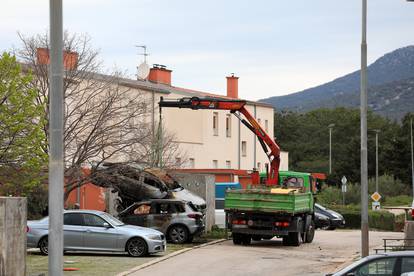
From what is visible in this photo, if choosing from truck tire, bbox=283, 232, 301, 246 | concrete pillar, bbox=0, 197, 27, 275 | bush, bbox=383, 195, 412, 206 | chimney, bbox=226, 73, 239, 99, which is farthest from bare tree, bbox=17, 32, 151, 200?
bush, bbox=383, 195, 412, 206

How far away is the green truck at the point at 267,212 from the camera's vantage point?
98.0 feet

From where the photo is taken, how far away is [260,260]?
2612cm

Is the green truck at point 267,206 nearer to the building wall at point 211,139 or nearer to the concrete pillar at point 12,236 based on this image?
the concrete pillar at point 12,236

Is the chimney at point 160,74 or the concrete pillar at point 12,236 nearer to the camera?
the concrete pillar at point 12,236

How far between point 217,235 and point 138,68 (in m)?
25.4

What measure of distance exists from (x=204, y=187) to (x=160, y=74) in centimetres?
2952

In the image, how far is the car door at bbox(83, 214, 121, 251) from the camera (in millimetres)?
26375

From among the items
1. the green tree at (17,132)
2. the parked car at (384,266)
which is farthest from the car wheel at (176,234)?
the parked car at (384,266)

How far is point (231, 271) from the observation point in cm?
2320

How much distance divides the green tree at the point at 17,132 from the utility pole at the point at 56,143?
39.7 ft

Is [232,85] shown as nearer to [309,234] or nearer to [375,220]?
[375,220]

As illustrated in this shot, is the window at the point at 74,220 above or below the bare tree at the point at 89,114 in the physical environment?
below

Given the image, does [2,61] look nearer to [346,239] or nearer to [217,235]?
[217,235]

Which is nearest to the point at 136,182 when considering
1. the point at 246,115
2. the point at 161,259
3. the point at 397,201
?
the point at 246,115
